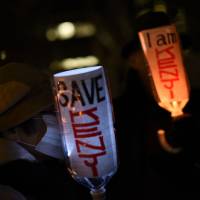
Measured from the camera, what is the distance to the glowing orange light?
71.5 inches

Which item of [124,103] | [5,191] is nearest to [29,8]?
[124,103]

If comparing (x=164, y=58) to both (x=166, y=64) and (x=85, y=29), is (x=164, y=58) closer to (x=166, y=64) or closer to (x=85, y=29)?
(x=166, y=64)

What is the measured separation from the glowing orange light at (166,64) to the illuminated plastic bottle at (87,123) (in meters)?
0.71

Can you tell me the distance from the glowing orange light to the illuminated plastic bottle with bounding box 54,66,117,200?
71 centimetres

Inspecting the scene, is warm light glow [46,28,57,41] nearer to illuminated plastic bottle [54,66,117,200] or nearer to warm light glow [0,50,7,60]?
warm light glow [0,50,7,60]

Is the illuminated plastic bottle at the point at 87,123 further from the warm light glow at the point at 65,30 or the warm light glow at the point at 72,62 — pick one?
the warm light glow at the point at 65,30

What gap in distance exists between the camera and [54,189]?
68.8 inches

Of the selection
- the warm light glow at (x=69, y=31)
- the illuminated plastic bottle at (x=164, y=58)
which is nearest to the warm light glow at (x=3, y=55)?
the warm light glow at (x=69, y=31)

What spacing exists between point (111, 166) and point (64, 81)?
0.31m

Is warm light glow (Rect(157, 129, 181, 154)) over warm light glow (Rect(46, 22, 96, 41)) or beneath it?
beneath

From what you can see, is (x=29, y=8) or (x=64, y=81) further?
(x=29, y=8)

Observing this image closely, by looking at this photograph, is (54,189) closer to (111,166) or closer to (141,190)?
(141,190)

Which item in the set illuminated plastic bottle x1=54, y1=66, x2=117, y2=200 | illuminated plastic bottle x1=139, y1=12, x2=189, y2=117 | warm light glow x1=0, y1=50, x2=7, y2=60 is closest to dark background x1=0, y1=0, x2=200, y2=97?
warm light glow x1=0, y1=50, x2=7, y2=60

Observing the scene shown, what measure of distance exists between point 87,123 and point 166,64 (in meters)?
0.81
